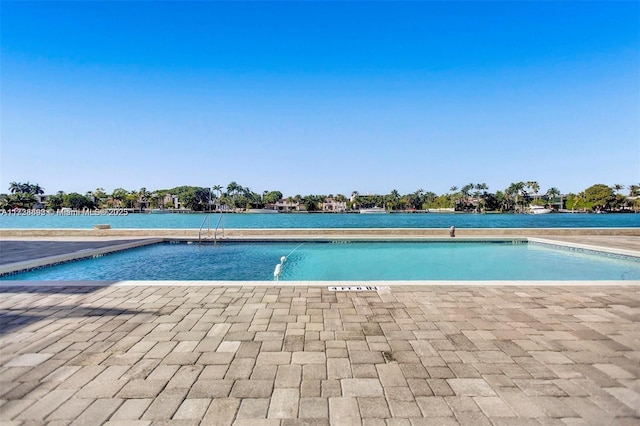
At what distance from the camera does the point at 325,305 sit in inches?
161

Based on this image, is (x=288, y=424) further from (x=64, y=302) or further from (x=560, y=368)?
(x=64, y=302)

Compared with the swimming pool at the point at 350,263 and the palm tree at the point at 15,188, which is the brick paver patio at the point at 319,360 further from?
the palm tree at the point at 15,188

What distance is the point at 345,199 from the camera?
10612 cm

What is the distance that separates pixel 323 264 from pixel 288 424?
23.8 ft

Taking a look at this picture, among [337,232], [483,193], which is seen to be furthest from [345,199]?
[337,232]

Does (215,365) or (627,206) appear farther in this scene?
(627,206)

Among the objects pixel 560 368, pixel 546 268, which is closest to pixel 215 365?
pixel 560 368

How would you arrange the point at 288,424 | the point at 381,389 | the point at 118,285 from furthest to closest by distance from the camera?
the point at 118,285 < the point at 381,389 < the point at 288,424

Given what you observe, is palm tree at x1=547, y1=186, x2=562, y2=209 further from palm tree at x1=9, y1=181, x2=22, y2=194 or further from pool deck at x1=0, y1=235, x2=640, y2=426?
palm tree at x1=9, y1=181, x2=22, y2=194

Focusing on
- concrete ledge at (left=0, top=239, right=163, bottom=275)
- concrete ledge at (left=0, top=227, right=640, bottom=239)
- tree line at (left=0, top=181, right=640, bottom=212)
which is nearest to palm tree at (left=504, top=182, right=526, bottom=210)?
tree line at (left=0, top=181, right=640, bottom=212)

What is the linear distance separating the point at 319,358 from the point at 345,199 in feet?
341

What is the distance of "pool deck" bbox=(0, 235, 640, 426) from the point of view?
2.00m

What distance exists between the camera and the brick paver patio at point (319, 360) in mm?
2002

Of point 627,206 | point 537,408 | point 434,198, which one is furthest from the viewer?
point 434,198
